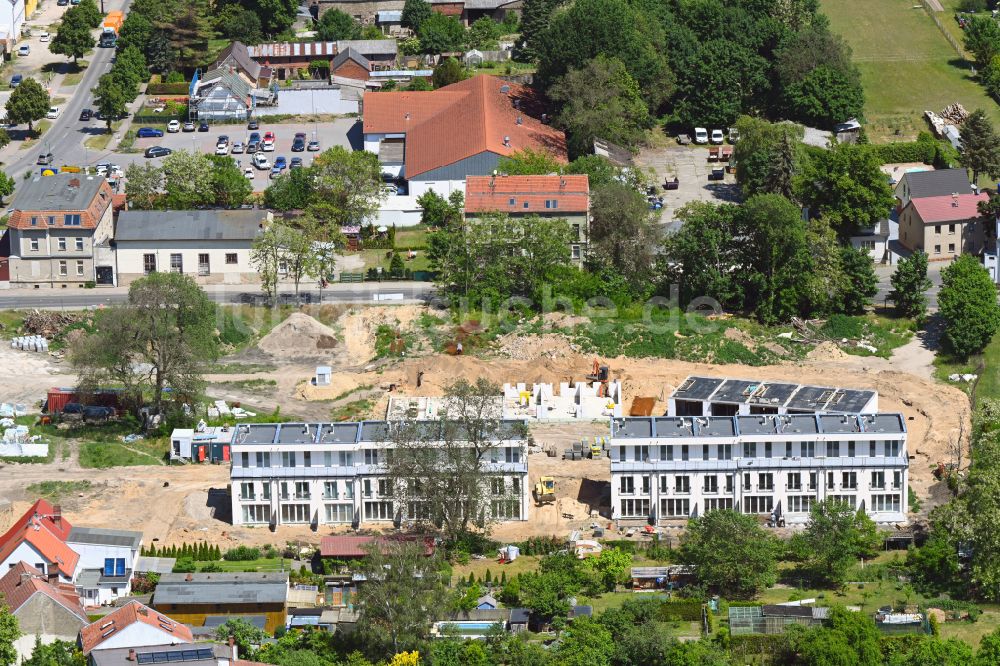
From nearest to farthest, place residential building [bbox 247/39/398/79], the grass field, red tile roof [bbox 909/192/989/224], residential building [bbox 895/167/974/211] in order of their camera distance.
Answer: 1. red tile roof [bbox 909/192/989/224]
2. residential building [bbox 895/167/974/211]
3. the grass field
4. residential building [bbox 247/39/398/79]

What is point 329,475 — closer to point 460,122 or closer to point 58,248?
point 58,248

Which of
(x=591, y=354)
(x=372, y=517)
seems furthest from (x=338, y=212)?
(x=372, y=517)

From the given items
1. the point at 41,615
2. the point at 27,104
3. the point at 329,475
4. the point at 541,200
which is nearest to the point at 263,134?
the point at 27,104

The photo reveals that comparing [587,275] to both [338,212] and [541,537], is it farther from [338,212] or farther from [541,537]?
[541,537]

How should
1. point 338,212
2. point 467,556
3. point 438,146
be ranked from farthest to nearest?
point 438,146
point 338,212
point 467,556

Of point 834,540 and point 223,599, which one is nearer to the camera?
point 223,599

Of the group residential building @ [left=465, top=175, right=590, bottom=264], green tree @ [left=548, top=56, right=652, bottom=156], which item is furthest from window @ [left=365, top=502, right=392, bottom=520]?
green tree @ [left=548, top=56, right=652, bottom=156]

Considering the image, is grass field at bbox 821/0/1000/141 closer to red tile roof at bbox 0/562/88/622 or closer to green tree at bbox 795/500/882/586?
green tree at bbox 795/500/882/586
